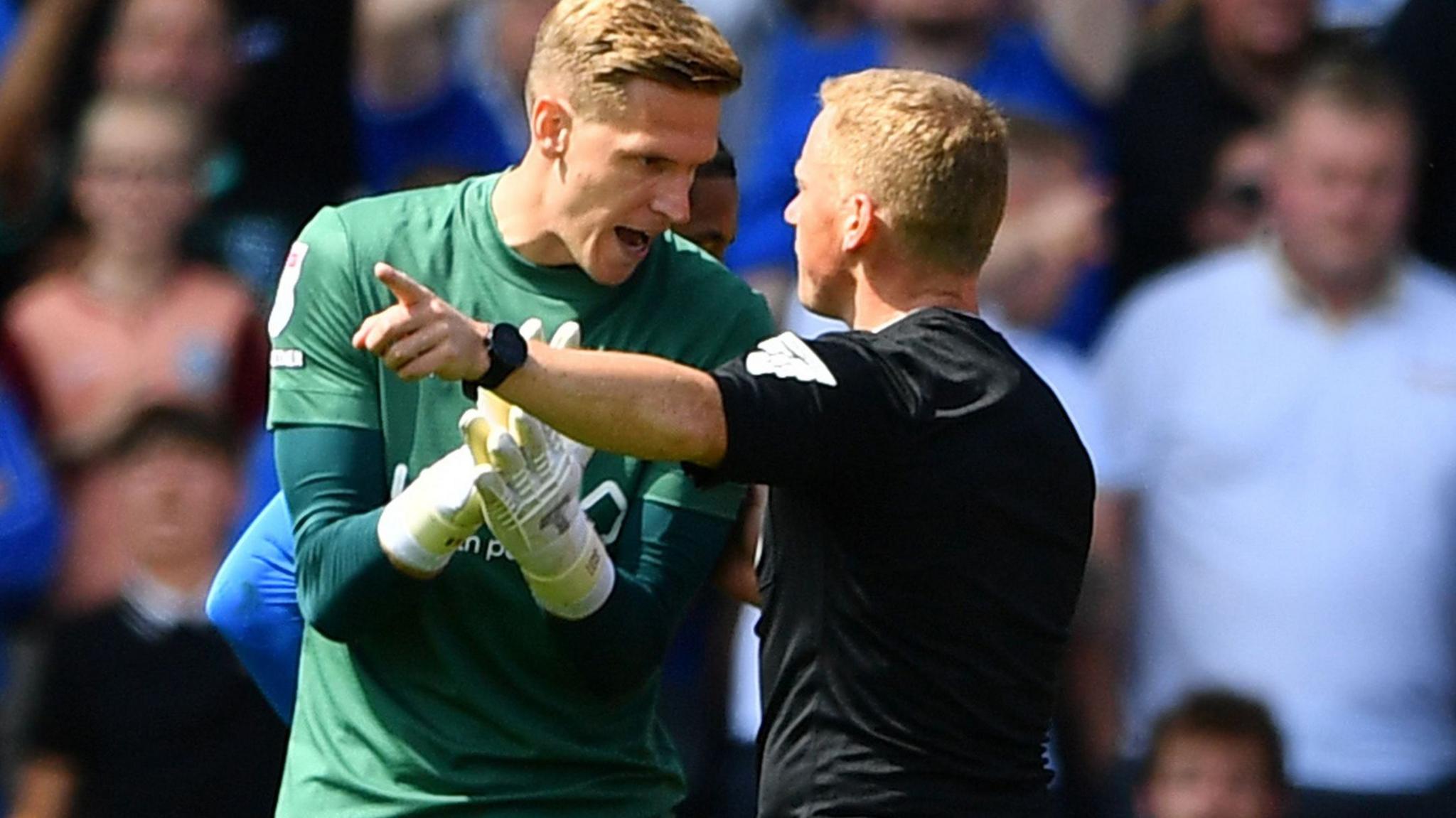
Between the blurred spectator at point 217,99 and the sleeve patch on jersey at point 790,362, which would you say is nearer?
the sleeve patch on jersey at point 790,362

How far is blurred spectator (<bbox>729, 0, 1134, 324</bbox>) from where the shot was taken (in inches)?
260

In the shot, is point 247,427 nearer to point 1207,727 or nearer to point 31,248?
point 31,248

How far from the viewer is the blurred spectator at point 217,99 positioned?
666cm

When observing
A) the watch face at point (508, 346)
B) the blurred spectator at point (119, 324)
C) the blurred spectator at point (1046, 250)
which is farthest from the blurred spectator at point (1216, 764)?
the watch face at point (508, 346)

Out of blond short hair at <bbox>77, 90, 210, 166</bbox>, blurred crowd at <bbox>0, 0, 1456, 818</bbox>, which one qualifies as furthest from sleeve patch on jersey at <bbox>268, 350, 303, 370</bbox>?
blond short hair at <bbox>77, 90, 210, 166</bbox>

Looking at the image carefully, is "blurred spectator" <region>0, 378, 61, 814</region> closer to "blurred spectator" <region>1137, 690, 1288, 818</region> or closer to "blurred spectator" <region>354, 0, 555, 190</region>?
"blurred spectator" <region>354, 0, 555, 190</region>

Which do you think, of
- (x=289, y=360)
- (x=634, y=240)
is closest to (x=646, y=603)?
(x=634, y=240)

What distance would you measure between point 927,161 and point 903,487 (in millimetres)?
417

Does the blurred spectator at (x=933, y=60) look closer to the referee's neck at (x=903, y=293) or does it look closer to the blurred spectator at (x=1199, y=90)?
the blurred spectator at (x=1199, y=90)

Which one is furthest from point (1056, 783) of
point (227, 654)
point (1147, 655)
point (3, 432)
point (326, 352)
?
point (326, 352)

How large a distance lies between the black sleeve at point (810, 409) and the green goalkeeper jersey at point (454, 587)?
1.93 ft

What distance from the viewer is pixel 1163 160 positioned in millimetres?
6715

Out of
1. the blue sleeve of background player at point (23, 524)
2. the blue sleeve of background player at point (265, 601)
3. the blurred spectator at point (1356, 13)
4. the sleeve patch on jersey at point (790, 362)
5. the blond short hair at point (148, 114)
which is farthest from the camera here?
the blurred spectator at point (1356, 13)

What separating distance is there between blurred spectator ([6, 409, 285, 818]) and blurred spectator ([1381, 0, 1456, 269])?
3.09m
